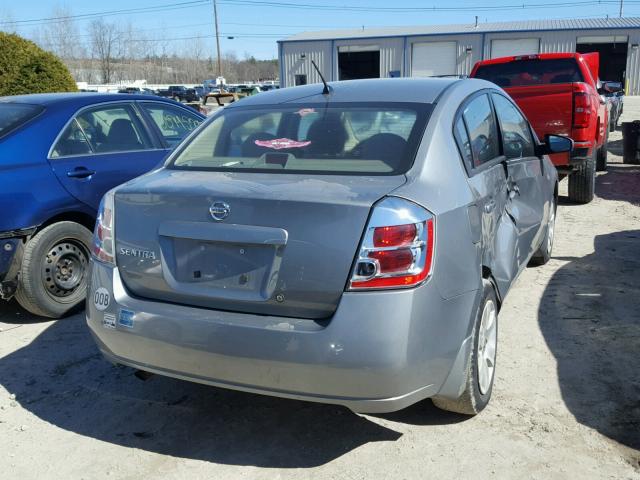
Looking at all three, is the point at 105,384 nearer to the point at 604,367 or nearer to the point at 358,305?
the point at 358,305

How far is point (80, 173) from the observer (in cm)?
509

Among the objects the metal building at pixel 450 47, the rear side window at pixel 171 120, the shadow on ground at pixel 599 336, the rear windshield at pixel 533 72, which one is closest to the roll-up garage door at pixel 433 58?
the metal building at pixel 450 47

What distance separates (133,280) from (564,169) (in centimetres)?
663

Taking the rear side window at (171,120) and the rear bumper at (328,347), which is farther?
the rear side window at (171,120)

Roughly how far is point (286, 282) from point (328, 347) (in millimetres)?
323

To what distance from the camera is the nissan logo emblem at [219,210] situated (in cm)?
285

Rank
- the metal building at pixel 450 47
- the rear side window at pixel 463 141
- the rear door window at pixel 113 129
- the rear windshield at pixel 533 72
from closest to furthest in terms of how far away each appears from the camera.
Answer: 1. the rear side window at pixel 463 141
2. the rear door window at pixel 113 129
3. the rear windshield at pixel 533 72
4. the metal building at pixel 450 47

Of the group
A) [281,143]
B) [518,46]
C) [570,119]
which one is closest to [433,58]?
[518,46]

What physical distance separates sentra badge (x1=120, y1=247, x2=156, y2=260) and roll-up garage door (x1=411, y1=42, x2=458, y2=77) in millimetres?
41554

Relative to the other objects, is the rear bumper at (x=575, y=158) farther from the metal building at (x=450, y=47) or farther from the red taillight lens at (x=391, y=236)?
the metal building at (x=450, y=47)

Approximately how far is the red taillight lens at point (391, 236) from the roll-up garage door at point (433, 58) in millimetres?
41692

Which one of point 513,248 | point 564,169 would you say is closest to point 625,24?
point 564,169

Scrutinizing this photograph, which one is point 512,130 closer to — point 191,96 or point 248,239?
point 248,239

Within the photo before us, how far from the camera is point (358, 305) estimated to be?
2631mm
